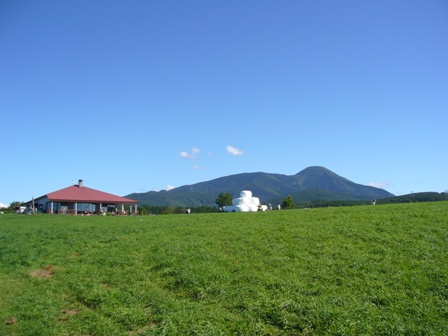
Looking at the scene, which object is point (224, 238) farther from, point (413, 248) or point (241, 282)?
point (413, 248)

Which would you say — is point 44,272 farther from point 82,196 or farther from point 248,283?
point 82,196

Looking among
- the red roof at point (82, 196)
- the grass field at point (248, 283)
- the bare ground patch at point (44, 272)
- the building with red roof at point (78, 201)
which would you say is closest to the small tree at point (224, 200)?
the building with red roof at point (78, 201)

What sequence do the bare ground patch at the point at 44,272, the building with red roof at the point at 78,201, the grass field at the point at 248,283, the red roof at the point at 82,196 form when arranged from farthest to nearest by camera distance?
the red roof at the point at 82,196 → the building with red roof at the point at 78,201 → the bare ground patch at the point at 44,272 → the grass field at the point at 248,283

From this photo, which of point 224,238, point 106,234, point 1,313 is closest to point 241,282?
point 224,238

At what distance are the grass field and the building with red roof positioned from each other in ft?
158

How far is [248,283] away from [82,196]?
201ft

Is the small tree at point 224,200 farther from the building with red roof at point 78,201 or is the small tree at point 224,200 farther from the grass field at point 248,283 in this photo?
the grass field at point 248,283

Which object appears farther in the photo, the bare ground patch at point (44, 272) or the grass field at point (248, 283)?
the bare ground patch at point (44, 272)

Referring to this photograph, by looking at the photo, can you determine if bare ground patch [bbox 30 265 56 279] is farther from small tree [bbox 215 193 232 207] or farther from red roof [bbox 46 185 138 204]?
small tree [bbox 215 193 232 207]

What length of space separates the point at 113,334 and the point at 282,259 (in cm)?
527

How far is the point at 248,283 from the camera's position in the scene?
984 cm

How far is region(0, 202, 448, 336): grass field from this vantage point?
7.89 meters

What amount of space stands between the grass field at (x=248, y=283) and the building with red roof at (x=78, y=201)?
48.2 metres

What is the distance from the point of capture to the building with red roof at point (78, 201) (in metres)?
62.1
